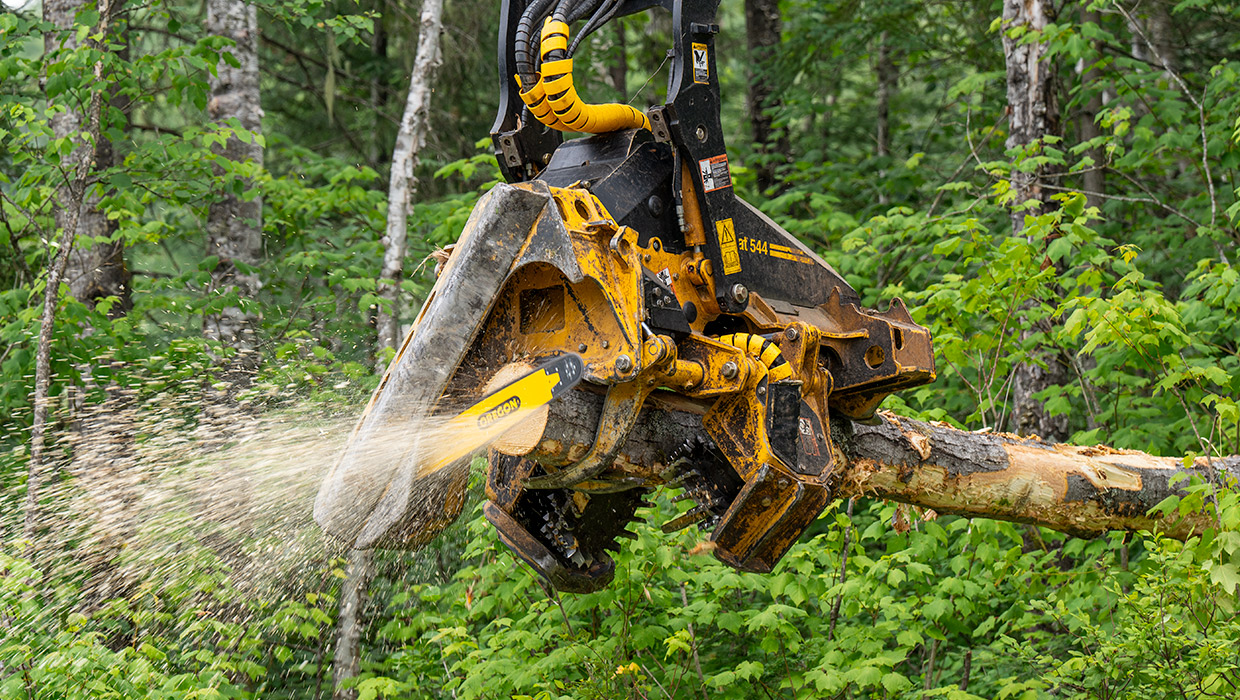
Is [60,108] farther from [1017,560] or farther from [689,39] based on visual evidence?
[1017,560]

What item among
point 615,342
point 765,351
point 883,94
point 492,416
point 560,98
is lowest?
point 492,416

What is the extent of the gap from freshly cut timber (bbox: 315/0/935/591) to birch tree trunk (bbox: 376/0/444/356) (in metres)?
3.96

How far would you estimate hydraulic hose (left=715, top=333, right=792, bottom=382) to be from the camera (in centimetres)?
327

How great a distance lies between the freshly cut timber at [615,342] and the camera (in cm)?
286

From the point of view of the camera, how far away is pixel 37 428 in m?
5.67

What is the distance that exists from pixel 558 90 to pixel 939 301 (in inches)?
149

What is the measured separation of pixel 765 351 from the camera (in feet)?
10.8

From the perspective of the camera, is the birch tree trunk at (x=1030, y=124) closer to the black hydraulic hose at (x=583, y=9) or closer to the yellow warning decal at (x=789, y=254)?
the yellow warning decal at (x=789, y=254)

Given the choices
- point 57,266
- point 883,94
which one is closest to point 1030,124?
point 883,94

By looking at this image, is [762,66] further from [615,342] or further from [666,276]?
[615,342]

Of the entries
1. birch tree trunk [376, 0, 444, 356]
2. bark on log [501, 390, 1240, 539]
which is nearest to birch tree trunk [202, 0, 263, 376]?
birch tree trunk [376, 0, 444, 356]

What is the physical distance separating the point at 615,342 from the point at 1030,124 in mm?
6018

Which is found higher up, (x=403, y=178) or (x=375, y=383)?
(x=403, y=178)

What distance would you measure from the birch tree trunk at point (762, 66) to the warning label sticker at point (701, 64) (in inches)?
318
